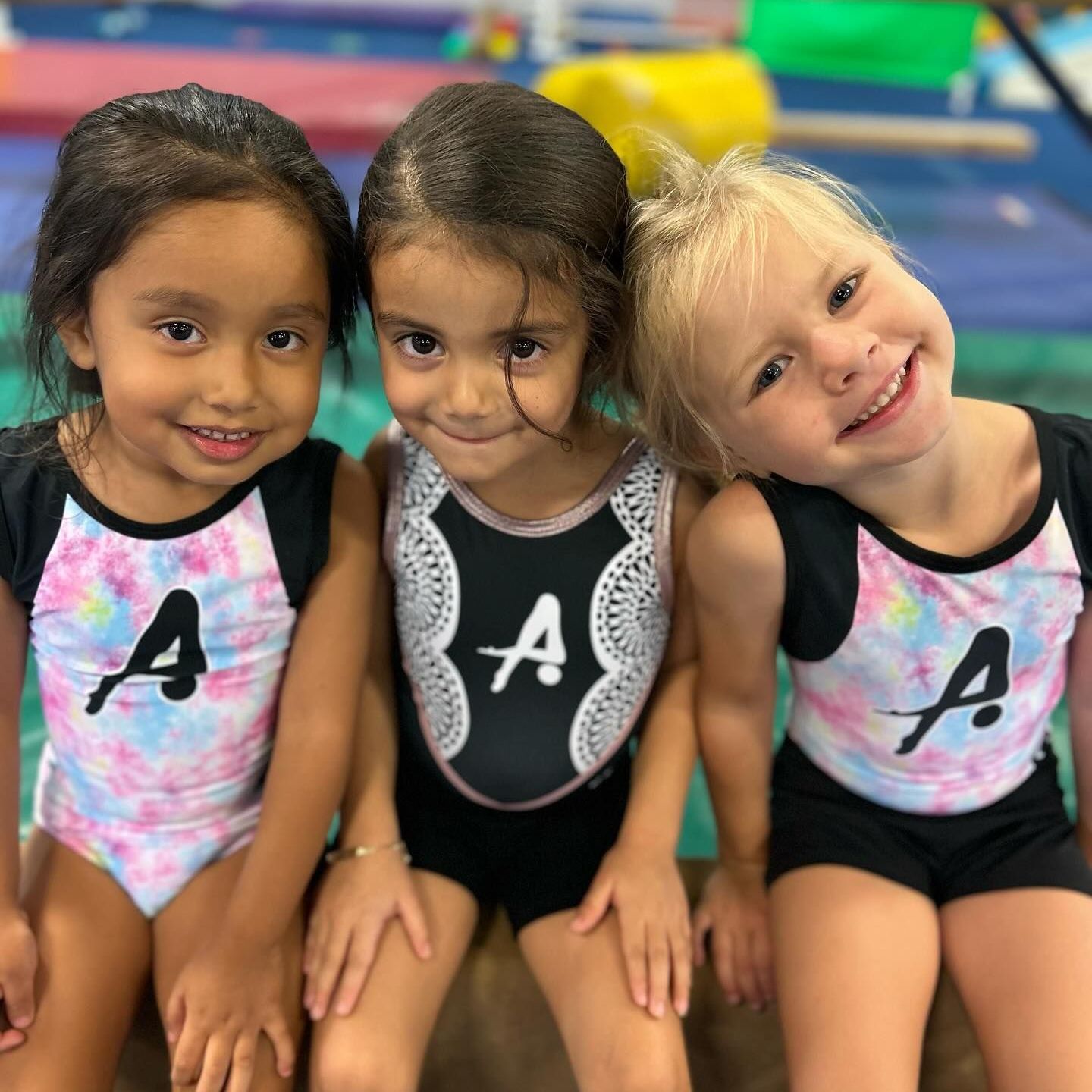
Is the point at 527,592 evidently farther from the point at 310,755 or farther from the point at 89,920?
the point at 89,920

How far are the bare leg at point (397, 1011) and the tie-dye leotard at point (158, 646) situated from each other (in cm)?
21

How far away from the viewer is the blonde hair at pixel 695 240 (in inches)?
38.3

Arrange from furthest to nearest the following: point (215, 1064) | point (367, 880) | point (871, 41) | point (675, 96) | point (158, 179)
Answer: point (871, 41)
point (675, 96)
point (367, 880)
point (215, 1064)
point (158, 179)

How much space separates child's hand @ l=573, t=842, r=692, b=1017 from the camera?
1.05 meters

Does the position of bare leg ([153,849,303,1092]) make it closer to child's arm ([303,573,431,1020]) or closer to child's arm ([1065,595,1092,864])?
child's arm ([303,573,431,1020])

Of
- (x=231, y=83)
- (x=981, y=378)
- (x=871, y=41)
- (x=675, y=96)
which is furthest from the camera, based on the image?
(x=871, y=41)

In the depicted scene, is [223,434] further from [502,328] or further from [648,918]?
[648,918]

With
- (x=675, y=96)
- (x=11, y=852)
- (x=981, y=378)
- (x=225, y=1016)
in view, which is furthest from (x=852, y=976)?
(x=675, y=96)

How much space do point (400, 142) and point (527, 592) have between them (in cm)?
44

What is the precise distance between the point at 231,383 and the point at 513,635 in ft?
1.30

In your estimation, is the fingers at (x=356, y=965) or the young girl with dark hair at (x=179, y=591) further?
the fingers at (x=356, y=965)

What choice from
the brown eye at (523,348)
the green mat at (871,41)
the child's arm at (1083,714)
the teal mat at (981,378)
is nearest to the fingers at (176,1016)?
the brown eye at (523,348)

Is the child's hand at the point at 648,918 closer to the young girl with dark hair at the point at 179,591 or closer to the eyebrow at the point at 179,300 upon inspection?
the young girl with dark hair at the point at 179,591

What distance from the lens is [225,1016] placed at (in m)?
1.03
